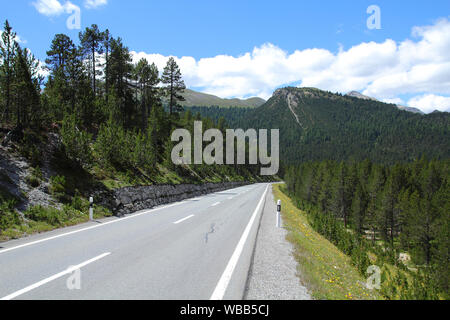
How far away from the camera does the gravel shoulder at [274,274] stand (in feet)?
15.8

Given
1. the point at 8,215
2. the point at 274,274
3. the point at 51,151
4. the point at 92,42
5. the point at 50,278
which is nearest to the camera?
the point at 50,278

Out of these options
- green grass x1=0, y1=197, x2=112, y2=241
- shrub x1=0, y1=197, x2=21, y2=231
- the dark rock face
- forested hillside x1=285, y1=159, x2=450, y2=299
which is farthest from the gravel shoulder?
forested hillside x1=285, y1=159, x2=450, y2=299

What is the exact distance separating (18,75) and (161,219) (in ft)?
36.8

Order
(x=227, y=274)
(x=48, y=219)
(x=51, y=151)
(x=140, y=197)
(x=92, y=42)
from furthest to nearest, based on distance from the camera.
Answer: (x=92, y=42)
(x=140, y=197)
(x=51, y=151)
(x=48, y=219)
(x=227, y=274)

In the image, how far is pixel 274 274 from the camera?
19.5ft

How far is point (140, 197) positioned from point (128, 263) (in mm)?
11677

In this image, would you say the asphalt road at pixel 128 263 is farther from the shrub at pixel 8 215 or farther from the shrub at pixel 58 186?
the shrub at pixel 58 186

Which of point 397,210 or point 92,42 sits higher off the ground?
point 92,42

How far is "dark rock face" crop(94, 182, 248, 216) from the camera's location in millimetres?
14722

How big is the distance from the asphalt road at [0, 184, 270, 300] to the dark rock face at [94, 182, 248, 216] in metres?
4.01

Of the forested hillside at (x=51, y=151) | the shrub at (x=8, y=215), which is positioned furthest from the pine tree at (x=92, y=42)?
the shrub at (x=8, y=215)

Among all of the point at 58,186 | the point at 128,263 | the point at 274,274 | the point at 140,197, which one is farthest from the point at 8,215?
the point at 274,274

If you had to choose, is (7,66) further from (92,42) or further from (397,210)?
(397,210)
